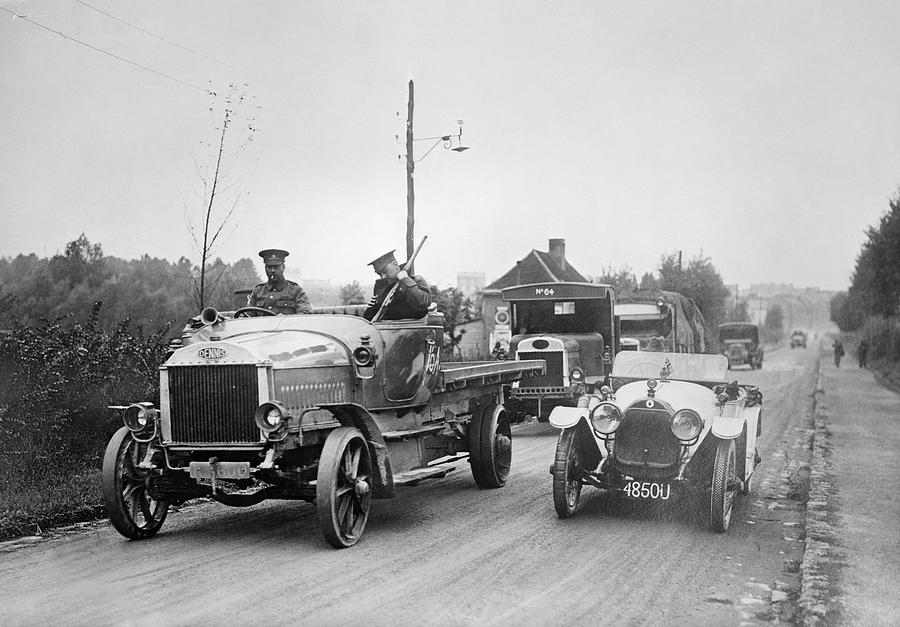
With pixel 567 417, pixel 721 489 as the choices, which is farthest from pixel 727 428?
pixel 567 417

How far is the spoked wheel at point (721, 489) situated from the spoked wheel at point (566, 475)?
1.11m

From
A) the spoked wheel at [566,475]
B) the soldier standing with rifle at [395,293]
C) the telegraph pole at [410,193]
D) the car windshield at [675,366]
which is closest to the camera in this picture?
the spoked wheel at [566,475]

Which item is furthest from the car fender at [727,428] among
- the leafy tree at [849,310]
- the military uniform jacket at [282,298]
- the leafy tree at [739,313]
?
the leafy tree at [739,313]

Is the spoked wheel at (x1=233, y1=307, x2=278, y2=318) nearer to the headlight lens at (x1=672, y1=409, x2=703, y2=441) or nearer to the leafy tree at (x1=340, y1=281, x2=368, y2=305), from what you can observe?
the headlight lens at (x1=672, y1=409, x2=703, y2=441)

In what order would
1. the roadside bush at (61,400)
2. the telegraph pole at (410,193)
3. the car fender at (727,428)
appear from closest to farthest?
the car fender at (727,428), the roadside bush at (61,400), the telegraph pole at (410,193)

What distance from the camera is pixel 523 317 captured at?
15.7 m

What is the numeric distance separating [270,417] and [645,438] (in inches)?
124

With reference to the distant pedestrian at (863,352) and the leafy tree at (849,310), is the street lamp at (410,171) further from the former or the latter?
the distant pedestrian at (863,352)

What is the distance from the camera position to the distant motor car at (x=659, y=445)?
21.5ft

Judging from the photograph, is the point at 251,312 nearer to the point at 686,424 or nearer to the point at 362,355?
the point at 362,355

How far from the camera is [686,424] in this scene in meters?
6.60

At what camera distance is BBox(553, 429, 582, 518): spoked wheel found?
6.76 meters

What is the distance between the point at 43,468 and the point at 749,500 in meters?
6.58

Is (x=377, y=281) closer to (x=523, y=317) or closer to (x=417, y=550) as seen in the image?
(x=417, y=550)
